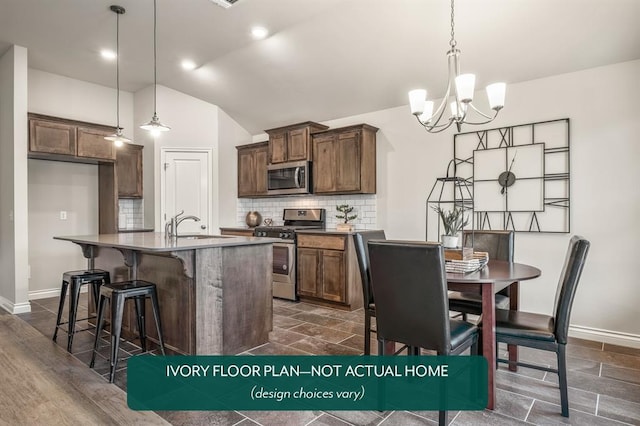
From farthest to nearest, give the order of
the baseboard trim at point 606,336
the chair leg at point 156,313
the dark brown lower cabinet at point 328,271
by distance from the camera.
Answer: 1. the dark brown lower cabinet at point 328,271
2. the baseboard trim at point 606,336
3. the chair leg at point 156,313

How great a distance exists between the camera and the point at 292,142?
5.18 metres

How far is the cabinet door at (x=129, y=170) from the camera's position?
545 cm

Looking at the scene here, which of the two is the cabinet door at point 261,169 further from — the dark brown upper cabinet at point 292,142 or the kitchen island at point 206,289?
the kitchen island at point 206,289

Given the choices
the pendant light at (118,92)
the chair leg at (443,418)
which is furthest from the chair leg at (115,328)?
the chair leg at (443,418)

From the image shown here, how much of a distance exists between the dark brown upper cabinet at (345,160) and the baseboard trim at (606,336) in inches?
99.5

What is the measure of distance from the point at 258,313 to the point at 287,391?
0.81m

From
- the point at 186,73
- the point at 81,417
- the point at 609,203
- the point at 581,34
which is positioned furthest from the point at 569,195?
the point at 186,73

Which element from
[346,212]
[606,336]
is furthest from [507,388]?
[346,212]

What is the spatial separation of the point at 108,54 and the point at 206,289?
3.61m

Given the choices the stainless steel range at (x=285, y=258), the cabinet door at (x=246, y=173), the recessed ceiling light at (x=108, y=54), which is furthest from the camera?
the cabinet door at (x=246, y=173)

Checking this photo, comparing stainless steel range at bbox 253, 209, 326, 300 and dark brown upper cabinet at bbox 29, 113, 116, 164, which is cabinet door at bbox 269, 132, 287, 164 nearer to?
stainless steel range at bbox 253, 209, 326, 300

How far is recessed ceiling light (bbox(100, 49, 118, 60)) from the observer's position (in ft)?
14.7


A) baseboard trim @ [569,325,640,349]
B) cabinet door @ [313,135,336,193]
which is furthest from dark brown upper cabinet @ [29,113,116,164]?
baseboard trim @ [569,325,640,349]

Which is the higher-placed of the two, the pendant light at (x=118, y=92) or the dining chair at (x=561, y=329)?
the pendant light at (x=118, y=92)
